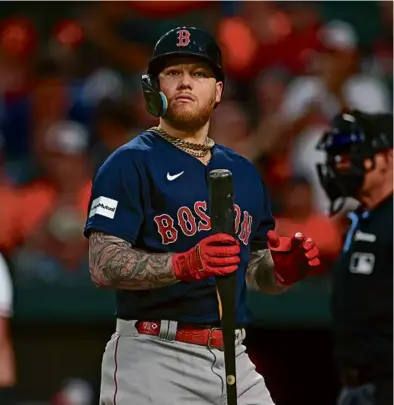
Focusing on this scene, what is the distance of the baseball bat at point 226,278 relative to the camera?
300cm

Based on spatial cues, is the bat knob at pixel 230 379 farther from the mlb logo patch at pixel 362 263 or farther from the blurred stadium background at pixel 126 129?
the blurred stadium background at pixel 126 129

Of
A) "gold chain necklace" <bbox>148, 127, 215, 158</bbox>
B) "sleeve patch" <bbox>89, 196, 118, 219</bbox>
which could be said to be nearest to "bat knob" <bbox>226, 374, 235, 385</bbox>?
"sleeve patch" <bbox>89, 196, 118, 219</bbox>

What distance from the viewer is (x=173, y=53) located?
A: 3.58 m

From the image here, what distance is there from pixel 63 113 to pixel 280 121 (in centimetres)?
168

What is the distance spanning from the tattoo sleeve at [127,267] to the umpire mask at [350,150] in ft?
7.21

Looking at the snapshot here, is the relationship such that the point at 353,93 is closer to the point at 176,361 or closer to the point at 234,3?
the point at 234,3

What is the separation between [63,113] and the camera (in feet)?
26.0

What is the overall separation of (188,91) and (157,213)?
46 centimetres

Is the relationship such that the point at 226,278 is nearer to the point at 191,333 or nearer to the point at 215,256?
the point at 215,256

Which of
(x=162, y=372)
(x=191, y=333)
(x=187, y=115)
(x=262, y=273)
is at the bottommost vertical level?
(x=162, y=372)

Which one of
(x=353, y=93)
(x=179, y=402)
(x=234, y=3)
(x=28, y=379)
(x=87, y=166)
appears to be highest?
(x=234, y=3)

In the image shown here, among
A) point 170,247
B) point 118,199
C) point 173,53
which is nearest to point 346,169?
point 173,53

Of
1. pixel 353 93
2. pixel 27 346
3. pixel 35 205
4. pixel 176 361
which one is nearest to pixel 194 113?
pixel 176 361

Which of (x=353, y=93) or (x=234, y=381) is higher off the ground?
(x=353, y=93)
